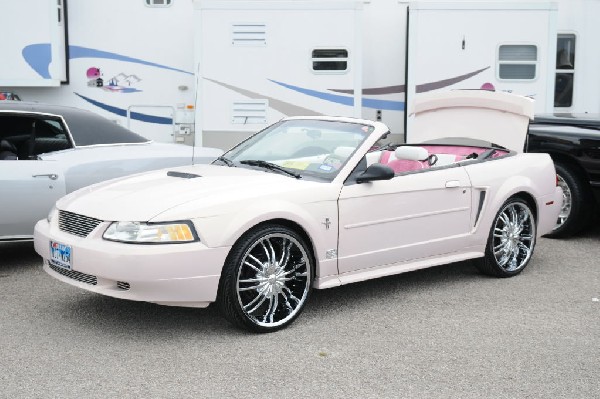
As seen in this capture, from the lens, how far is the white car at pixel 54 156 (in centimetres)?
592

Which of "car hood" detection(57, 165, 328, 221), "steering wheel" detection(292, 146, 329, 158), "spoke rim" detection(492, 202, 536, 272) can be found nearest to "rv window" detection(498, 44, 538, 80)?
"spoke rim" detection(492, 202, 536, 272)

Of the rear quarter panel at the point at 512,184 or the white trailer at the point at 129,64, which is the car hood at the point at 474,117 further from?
the white trailer at the point at 129,64

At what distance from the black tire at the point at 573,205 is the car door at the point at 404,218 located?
8.61 feet

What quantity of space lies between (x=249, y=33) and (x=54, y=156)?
14.5 ft

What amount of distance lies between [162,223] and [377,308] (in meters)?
1.72

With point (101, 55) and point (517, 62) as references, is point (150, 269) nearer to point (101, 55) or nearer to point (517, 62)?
point (101, 55)

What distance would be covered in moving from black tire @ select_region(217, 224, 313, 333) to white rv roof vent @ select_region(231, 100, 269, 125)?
5.61 meters

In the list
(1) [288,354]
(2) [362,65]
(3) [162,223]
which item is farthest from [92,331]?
(2) [362,65]

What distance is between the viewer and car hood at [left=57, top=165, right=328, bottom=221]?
444 cm

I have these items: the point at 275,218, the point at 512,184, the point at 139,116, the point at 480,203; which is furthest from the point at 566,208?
the point at 139,116

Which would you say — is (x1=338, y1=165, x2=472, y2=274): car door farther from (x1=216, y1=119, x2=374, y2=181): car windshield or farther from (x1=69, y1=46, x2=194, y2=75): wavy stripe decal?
(x1=69, y1=46, x2=194, y2=75): wavy stripe decal

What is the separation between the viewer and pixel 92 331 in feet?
15.1

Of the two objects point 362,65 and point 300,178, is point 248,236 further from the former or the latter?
point 362,65

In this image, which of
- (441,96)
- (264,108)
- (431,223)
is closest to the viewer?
(431,223)
